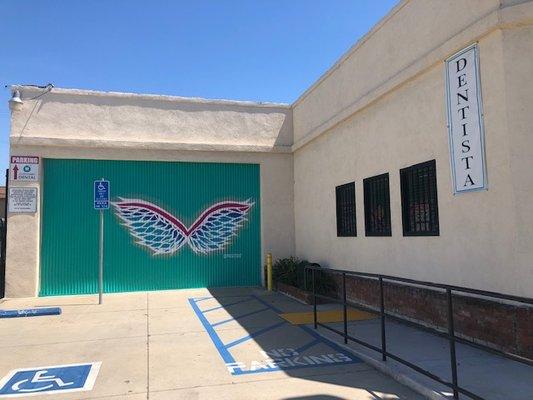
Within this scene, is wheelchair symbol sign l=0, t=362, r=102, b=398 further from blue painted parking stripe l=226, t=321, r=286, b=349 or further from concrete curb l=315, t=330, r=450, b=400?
concrete curb l=315, t=330, r=450, b=400

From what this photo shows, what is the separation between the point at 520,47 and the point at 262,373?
5.52 m

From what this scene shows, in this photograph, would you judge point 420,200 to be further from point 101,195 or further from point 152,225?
point 152,225

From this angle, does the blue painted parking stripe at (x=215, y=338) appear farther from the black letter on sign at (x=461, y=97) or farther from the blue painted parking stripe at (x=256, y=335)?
the black letter on sign at (x=461, y=97)

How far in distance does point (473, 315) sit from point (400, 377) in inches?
72.6

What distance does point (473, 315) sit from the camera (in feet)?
22.5

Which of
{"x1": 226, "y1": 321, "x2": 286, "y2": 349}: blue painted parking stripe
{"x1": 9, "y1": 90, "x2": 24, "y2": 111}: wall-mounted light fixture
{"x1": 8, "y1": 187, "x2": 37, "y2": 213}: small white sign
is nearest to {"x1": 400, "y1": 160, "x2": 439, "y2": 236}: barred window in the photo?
{"x1": 226, "y1": 321, "x2": 286, "y2": 349}: blue painted parking stripe

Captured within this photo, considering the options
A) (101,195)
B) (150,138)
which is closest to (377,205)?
(101,195)

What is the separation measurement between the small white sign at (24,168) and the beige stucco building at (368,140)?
7.8 inches

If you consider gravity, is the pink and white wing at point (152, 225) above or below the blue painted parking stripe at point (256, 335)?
above

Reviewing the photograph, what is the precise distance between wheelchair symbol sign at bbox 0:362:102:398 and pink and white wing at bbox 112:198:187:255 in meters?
7.61

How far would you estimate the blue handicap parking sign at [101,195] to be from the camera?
11649mm

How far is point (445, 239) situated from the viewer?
25.1 feet

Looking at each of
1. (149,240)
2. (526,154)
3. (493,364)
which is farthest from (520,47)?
(149,240)

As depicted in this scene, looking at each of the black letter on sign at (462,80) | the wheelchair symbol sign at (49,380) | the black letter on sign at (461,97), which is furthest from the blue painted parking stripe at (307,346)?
the black letter on sign at (462,80)
